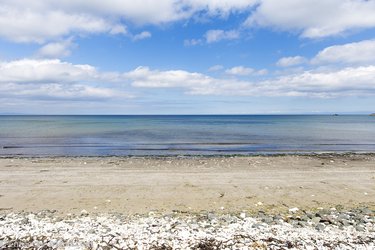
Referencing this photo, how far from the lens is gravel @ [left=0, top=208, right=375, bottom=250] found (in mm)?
6047

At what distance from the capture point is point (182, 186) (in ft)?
37.3

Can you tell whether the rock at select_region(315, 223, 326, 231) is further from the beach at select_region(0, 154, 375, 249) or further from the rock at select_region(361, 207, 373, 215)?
the rock at select_region(361, 207, 373, 215)

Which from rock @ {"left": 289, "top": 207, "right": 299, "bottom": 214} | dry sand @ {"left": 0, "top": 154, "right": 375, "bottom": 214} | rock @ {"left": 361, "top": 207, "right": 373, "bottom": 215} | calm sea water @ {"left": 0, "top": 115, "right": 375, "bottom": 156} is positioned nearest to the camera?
rock @ {"left": 361, "top": 207, "right": 373, "bottom": 215}

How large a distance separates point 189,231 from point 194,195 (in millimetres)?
3397

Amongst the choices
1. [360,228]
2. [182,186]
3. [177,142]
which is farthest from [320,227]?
[177,142]

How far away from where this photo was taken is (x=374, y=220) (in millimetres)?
7289

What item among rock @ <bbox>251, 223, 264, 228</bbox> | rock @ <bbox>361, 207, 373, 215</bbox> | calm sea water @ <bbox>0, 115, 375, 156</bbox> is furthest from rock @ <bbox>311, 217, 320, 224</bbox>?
calm sea water @ <bbox>0, 115, 375, 156</bbox>

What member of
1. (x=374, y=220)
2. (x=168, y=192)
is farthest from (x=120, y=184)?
(x=374, y=220)

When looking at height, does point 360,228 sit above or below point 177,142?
above

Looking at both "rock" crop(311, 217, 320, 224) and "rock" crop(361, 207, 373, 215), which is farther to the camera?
"rock" crop(361, 207, 373, 215)

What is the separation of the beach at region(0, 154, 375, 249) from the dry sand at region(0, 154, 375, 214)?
0.03 m

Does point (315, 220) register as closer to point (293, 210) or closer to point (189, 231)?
point (293, 210)

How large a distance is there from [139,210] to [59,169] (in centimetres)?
874

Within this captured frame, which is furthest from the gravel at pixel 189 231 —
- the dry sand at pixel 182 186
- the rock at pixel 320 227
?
the dry sand at pixel 182 186
